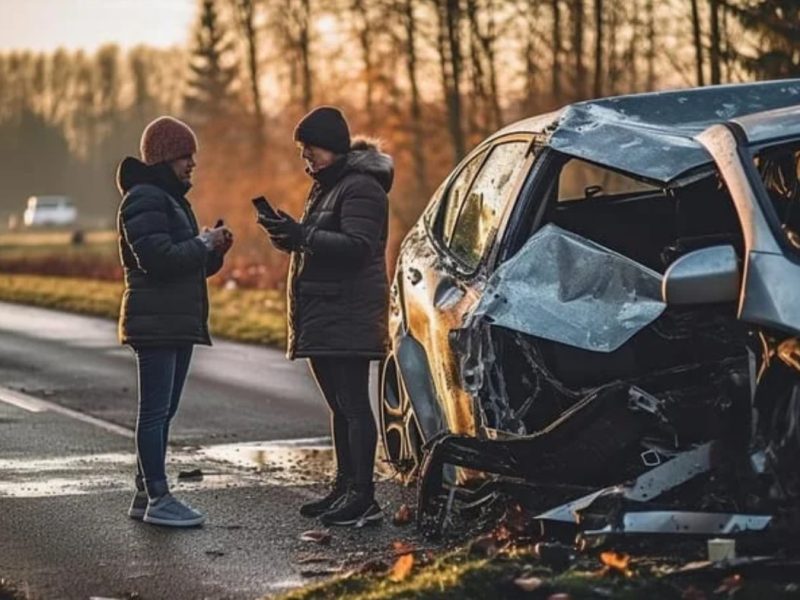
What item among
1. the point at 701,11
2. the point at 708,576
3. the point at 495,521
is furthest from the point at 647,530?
the point at 701,11

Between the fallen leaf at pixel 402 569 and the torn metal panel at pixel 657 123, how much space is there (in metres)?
1.85

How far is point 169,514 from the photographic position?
8.78 meters

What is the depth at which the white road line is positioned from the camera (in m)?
12.4

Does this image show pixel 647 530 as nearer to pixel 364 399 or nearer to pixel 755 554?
pixel 755 554

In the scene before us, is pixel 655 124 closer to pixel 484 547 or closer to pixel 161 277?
pixel 484 547

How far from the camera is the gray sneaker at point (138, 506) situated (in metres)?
8.99

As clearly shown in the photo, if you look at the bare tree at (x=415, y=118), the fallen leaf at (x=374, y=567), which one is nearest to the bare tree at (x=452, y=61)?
the bare tree at (x=415, y=118)

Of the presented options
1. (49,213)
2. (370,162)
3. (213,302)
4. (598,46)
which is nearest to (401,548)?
(370,162)

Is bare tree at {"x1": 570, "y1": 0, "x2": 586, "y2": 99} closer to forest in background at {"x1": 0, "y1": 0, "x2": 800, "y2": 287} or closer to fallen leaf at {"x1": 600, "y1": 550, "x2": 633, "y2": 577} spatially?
forest in background at {"x1": 0, "y1": 0, "x2": 800, "y2": 287}

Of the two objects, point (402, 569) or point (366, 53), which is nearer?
point (402, 569)

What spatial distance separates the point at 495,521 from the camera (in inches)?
313

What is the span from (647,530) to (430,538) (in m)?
1.57

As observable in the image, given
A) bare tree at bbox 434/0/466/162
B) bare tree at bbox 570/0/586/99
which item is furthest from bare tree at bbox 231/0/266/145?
bare tree at bbox 570/0/586/99

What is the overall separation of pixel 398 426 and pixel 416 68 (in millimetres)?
32988
